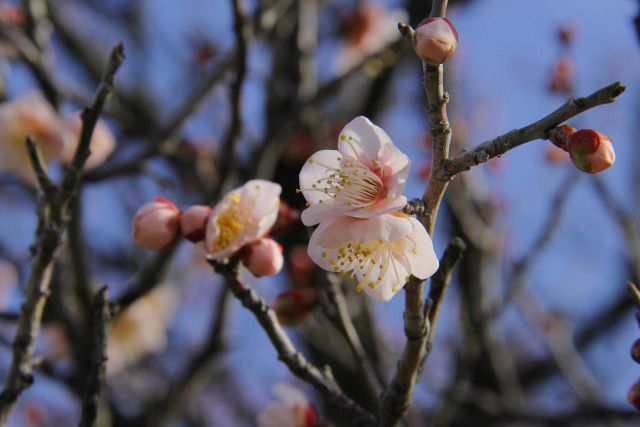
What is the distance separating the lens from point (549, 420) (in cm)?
206

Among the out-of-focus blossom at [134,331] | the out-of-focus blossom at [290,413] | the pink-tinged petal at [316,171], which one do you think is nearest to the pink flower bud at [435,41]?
the pink-tinged petal at [316,171]

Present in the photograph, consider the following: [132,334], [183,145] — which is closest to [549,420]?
[132,334]

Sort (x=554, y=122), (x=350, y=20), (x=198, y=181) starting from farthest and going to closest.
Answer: (x=350, y=20) < (x=198, y=181) < (x=554, y=122)

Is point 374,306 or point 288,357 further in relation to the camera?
point 374,306

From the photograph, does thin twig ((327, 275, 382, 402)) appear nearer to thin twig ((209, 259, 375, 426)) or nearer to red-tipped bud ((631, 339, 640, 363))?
thin twig ((209, 259, 375, 426))

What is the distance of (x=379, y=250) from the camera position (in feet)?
3.02

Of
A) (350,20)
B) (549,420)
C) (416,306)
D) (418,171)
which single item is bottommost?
(549,420)

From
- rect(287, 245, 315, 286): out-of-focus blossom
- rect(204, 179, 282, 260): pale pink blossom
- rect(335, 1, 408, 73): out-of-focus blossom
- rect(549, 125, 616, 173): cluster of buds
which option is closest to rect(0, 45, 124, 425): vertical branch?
rect(204, 179, 282, 260): pale pink blossom

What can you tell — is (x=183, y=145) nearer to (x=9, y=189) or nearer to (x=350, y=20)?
(x=350, y=20)

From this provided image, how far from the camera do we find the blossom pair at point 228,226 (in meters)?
0.96

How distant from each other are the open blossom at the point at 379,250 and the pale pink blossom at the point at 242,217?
6.7 inches

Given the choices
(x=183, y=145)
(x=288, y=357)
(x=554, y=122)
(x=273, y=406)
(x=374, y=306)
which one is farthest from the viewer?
(x=183, y=145)

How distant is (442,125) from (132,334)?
2.56 m

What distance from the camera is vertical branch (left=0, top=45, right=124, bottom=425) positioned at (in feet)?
3.06
